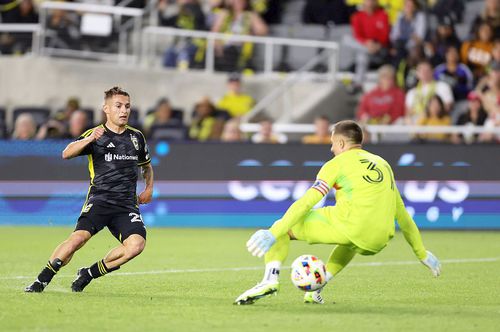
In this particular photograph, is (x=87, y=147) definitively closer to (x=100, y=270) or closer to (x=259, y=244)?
(x=100, y=270)

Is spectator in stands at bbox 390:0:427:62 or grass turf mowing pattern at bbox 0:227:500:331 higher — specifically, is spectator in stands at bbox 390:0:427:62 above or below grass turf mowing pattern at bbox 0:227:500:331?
above

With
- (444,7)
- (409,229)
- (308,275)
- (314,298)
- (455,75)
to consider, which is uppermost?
(444,7)

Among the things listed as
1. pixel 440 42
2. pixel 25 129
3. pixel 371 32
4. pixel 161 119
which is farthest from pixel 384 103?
pixel 25 129

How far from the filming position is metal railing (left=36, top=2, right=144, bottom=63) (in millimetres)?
24047

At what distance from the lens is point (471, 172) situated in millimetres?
19094

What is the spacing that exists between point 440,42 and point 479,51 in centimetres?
79

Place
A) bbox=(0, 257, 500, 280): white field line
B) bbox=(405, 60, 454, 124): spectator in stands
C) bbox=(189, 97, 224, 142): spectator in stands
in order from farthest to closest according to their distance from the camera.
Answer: bbox=(189, 97, 224, 142): spectator in stands → bbox=(405, 60, 454, 124): spectator in stands → bbox=(0, 257, 500, 280): white field line

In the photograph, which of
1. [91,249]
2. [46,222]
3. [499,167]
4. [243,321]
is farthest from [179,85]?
[243,321]

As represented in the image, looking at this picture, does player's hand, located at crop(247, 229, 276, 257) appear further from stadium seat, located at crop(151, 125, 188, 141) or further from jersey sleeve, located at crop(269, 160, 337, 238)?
stadium seat, located at crop(151, 125, 188, 141)

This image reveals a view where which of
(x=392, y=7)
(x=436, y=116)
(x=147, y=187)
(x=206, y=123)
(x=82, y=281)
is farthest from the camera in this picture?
(x=392, y=7)

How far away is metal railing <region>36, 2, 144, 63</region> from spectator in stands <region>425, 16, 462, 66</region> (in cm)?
591

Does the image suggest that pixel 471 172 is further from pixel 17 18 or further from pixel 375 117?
pixel 17 18

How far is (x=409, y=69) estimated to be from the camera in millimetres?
23203

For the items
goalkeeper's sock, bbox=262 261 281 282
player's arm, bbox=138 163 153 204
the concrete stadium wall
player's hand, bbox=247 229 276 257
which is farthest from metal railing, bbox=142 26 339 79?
player's hand, bbox=247 229 276 257
